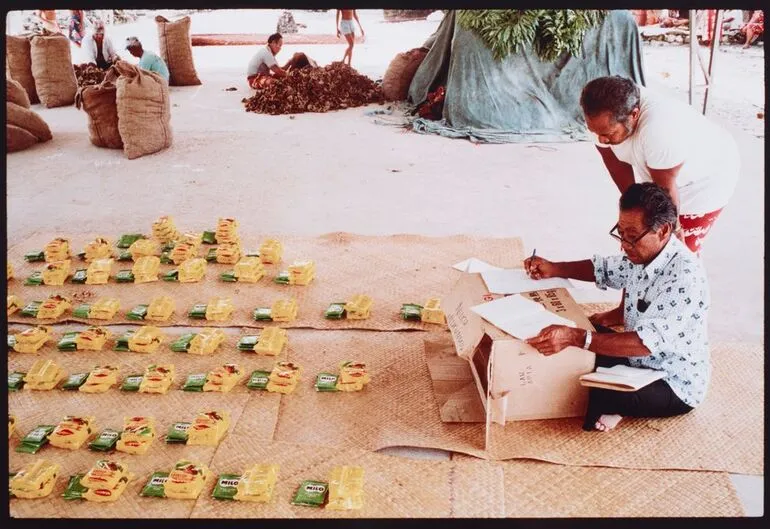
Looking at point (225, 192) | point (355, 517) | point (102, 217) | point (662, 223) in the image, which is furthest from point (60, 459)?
point (225, 192)

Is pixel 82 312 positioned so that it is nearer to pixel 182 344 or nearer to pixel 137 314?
pixel 137 314

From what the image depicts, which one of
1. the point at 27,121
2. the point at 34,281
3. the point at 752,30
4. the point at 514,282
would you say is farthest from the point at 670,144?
the point at 752,30

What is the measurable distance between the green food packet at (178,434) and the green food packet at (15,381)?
82 centimetres

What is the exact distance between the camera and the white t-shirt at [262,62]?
30.3 ft

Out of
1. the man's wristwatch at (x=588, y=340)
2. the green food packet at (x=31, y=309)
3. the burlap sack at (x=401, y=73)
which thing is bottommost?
the green food packet at (x=31, y=309)

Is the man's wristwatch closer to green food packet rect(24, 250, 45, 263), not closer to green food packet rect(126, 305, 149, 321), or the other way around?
green food packet rect(126, 305, 149, 321)

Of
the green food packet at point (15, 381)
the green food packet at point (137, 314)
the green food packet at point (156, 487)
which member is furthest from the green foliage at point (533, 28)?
the green food packet at point (156, 487)

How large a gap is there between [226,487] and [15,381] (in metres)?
1.25

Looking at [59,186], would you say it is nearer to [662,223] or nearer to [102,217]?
[102,217]

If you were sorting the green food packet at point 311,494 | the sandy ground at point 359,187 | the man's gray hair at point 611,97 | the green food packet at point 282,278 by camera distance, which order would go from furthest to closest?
the sandy ground at point 359,187, the green food packet at point 282,278, the man's gray hair at point 611,97, the green food packet at point 311,494

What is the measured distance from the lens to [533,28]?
22.8 ft

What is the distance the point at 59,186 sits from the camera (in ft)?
18.5

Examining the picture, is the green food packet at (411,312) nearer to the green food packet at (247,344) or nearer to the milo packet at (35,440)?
the green food packet at (247,344)

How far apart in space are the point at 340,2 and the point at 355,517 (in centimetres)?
159
